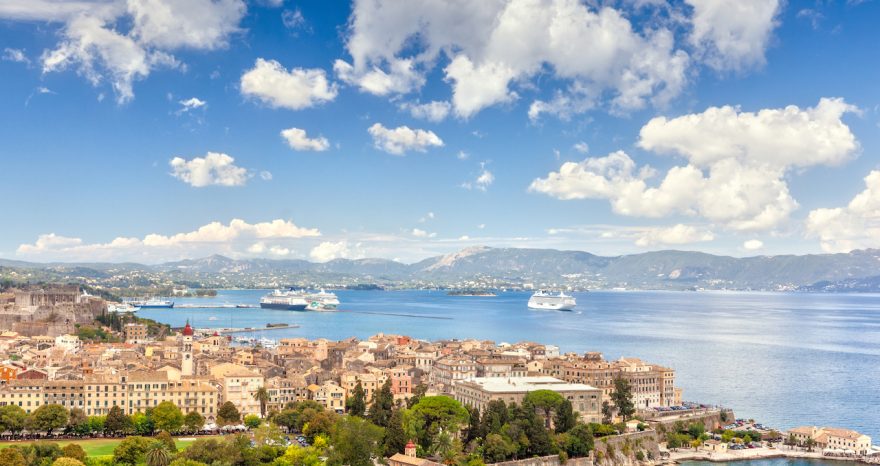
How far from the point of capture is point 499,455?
127 feet

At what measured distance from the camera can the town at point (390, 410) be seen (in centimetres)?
3866

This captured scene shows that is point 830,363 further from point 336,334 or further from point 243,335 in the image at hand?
point 243,335

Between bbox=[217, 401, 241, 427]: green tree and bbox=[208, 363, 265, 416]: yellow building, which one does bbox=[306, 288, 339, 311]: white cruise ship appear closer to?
bbox=[208, 363, 265, 416]: yellow building

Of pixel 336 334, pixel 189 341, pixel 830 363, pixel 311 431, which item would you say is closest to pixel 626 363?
pixel 311 431

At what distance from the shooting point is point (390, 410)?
4300 centimetres

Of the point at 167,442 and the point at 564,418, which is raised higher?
the point at 167,442

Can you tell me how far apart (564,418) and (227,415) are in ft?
59.0

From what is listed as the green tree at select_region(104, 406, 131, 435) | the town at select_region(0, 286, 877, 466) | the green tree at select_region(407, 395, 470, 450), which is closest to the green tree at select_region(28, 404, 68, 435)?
the town at select_region(0, 286, 877, 466)

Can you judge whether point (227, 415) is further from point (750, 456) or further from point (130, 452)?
point (750, 456)

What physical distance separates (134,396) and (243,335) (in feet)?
218

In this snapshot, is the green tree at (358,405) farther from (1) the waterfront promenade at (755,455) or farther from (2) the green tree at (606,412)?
→ (1) the waterfront promenade at (755,455)

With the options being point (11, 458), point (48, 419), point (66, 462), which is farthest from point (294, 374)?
point (11, 458)

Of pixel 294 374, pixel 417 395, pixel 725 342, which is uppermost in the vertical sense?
pixel 294 374

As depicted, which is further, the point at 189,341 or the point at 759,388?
the point at 759,388
